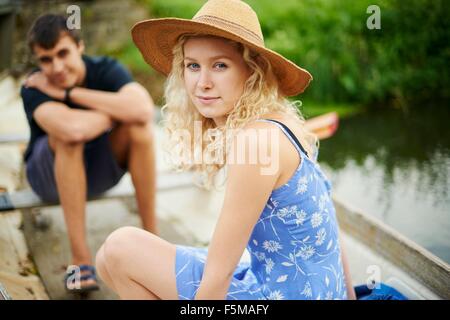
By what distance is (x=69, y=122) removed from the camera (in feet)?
8.11

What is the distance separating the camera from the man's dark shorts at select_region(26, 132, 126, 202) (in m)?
2.64

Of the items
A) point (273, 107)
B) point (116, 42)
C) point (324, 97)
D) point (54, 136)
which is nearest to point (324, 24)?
point (324, 97)

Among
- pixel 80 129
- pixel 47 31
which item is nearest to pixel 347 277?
pixel 80 129

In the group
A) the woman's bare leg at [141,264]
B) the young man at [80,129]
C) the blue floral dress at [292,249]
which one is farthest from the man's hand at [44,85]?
the blue floral dress at [292,249]

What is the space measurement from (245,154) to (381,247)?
1205mm

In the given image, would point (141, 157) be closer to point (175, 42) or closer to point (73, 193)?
point (73, 193)

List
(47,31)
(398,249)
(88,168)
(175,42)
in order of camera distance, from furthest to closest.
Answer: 1. (88,168)
2. (47,31)
3. (398,249)
4. (175,42)

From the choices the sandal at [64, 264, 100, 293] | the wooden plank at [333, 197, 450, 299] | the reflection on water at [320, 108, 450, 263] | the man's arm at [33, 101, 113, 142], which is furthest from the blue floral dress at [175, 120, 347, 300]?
the reflection on water at [320, 108, 450, 263]

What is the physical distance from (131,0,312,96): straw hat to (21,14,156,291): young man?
74cm

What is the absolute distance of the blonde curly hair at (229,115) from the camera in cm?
169

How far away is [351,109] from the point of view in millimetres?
5371

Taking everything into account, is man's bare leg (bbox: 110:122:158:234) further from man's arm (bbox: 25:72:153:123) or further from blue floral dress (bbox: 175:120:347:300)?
blue floral dress (bbox: 175:120:347:300)

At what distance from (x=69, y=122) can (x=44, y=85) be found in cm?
31

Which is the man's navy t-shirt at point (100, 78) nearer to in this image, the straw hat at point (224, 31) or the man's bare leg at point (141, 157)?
the man's bare leg at point (141, 157)
